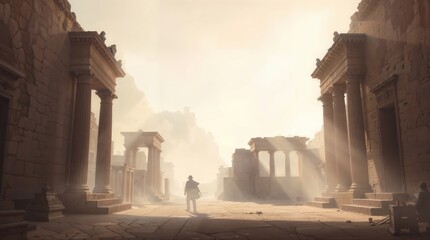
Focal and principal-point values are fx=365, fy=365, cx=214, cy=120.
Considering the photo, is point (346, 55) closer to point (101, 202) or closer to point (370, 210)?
point (370, 210)

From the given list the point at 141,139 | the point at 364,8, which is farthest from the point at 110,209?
the point at 141,139

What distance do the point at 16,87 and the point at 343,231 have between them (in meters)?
9.28

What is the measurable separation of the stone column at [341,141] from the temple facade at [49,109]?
9.91m

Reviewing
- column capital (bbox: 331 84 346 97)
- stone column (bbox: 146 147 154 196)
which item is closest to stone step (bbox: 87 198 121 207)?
column capital (bbox: 331 84 346 97)

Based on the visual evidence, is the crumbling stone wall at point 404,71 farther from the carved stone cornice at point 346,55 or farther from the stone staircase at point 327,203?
the stone staircase at point 327,203

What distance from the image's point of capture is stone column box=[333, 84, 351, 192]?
16984mm

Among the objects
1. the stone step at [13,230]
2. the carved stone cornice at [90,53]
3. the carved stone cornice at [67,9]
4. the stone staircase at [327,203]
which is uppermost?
the carved stone cornice at [67,9]

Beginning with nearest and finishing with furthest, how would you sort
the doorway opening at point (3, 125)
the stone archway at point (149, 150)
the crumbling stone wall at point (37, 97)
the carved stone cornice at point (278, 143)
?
the doorway opening at point (3, 125)
the crumbling stone wall at point (37, 97)
the stone archway at point (149, 150)
the carved stone cornice at point (278, 143)

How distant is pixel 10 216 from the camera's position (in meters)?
5.98

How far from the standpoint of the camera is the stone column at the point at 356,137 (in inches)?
584

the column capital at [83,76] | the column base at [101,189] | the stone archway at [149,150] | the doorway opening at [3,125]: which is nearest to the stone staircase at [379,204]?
the column base at [101,189]

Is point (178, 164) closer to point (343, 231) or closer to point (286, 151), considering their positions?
point (286, 151)

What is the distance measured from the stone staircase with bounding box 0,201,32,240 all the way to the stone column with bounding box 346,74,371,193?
12.3 meters

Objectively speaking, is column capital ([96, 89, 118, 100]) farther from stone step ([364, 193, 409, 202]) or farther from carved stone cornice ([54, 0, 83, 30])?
stone step ([364, 193, 409, 202])
